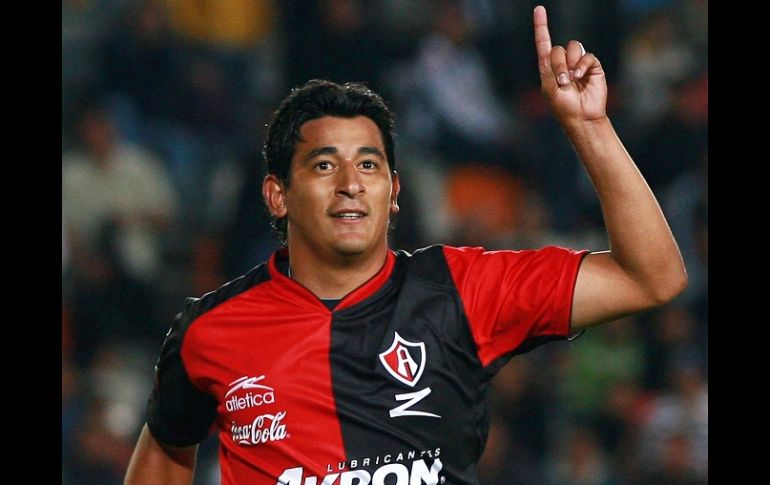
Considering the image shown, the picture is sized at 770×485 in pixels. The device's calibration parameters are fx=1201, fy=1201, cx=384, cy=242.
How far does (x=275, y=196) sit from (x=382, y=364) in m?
0.70

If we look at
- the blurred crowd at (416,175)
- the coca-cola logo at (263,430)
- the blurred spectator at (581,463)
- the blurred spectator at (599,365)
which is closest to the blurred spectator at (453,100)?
the blurred crowd at (416,175)

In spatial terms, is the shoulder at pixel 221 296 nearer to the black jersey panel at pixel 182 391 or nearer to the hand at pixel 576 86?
the black jersey panel at pixel 182 391

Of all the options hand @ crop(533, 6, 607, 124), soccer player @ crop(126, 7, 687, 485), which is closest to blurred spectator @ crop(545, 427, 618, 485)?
soccer player @ crop(126, 7, 687, 485)

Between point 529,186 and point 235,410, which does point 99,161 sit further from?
point 235,410

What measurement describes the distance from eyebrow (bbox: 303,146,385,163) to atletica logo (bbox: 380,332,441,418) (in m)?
0.55

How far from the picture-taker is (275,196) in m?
3.70

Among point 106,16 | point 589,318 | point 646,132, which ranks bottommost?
point 589,318

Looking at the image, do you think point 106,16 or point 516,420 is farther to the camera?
point 106,16

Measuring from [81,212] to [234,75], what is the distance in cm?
123

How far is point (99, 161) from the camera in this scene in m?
6.82

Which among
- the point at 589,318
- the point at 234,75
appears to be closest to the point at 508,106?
the point at 234,75

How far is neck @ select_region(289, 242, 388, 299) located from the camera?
3502mm

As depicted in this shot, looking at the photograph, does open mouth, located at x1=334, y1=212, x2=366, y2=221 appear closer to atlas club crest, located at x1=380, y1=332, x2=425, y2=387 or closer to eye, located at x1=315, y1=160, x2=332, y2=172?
eye, located at x1=315, y1=160, x2=332, y2=172
